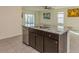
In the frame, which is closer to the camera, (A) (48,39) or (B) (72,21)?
(B) (72,21)

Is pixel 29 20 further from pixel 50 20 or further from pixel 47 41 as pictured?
pixel 47 41

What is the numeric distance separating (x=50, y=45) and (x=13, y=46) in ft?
1.93

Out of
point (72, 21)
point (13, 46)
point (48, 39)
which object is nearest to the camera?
point (72, 21)

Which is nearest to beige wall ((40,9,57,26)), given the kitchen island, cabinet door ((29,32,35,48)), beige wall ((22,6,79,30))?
beige wall ((22,6,79,30))

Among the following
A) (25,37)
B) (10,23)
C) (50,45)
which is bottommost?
(50,45)

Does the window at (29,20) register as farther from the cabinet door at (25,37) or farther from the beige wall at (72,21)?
the beige wall at (72,21)

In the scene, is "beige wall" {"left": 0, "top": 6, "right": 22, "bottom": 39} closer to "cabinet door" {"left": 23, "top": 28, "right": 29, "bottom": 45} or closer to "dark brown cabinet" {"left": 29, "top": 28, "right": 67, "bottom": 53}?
"cabinet door" {"left": 23, "top": 28, "right": 29, "bottom": 45}

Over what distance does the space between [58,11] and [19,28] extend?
62 cm

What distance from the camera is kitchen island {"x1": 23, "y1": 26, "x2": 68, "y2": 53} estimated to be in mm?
1646

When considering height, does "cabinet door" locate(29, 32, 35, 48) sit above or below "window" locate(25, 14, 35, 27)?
below

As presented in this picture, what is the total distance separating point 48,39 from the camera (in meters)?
1.80

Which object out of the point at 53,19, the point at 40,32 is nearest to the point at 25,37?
the point at 40,32

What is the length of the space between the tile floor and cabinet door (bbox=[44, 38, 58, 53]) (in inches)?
9.1

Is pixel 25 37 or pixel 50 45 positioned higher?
pixel 25 37
